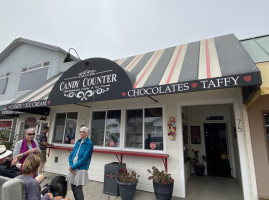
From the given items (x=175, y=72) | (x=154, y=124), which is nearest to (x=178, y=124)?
(x=154, y=124)

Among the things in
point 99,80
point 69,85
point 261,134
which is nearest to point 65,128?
point 69,85

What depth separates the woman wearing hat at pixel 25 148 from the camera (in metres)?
3.16

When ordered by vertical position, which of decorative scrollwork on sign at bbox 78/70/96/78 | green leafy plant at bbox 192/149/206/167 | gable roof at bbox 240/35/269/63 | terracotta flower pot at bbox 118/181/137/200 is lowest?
terracotta flower pot at bbox 118/181/137/200

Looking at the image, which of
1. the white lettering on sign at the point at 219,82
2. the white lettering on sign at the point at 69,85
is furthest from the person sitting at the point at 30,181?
the white lettering on sign at the point at 219,82

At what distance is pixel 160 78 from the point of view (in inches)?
150

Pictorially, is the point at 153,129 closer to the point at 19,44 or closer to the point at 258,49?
the point at 258,49

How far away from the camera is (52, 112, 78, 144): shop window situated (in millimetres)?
6248

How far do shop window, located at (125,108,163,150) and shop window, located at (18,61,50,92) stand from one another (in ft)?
21.5

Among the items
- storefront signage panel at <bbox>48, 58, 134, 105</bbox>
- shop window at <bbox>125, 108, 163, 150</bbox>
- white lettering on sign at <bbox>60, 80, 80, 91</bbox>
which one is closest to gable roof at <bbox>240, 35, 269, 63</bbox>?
shop window at <bbox>125, 108, 163, 150</bbox>

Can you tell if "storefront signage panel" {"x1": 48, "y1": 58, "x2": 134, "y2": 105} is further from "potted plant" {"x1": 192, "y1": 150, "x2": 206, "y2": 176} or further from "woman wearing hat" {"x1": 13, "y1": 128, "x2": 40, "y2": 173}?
"potted plant" {"x1": 192, "y1": 150, "x2": 206, "y2": 176}

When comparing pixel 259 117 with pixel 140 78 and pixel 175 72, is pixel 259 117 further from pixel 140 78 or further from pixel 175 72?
pixel 140 78

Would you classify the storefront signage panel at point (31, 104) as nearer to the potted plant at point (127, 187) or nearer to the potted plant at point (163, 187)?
the potted plant at point (127, 187)

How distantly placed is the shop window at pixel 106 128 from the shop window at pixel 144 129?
16.0 inches

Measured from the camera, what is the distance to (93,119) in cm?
591
